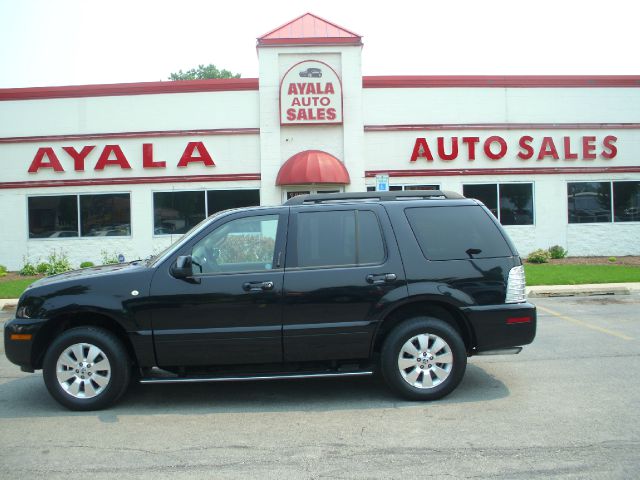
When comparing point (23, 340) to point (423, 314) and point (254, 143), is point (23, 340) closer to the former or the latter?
point (423, 314)

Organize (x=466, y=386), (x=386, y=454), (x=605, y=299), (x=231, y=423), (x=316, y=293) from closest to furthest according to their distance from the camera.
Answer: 1. (x=386, y=454)
2. (x=231, y=423)
3. (x=316, y=293)
4. (x=466, y=386)
5. (x=605, y=299)

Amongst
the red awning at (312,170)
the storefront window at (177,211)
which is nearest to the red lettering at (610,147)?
the red awning at (312,170)

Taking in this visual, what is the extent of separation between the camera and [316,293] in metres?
5.84

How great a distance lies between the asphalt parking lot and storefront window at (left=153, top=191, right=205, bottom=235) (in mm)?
12893

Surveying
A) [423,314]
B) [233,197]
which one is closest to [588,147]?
[233,197]

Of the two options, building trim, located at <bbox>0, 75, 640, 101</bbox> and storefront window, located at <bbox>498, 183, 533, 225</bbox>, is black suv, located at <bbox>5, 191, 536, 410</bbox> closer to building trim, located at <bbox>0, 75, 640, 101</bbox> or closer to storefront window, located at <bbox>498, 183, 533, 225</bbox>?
building trim, located at <bbox>0, 75, 640, 101</bbox>

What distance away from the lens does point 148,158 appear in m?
20.0

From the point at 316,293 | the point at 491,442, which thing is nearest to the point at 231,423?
the point at 316,293

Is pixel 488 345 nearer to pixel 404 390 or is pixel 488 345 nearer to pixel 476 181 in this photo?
pixel 404 390

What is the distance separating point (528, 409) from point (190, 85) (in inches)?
655

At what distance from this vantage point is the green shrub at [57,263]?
19156mm

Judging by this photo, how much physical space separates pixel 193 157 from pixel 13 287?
Answer: 21.5ft

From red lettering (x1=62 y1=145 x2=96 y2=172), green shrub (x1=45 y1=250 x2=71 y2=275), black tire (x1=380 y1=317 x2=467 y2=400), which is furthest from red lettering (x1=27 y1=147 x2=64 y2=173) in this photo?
black tire (x1=380 y1=317 x2=467 y2=400)

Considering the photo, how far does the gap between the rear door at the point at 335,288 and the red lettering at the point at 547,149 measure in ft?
52.4
